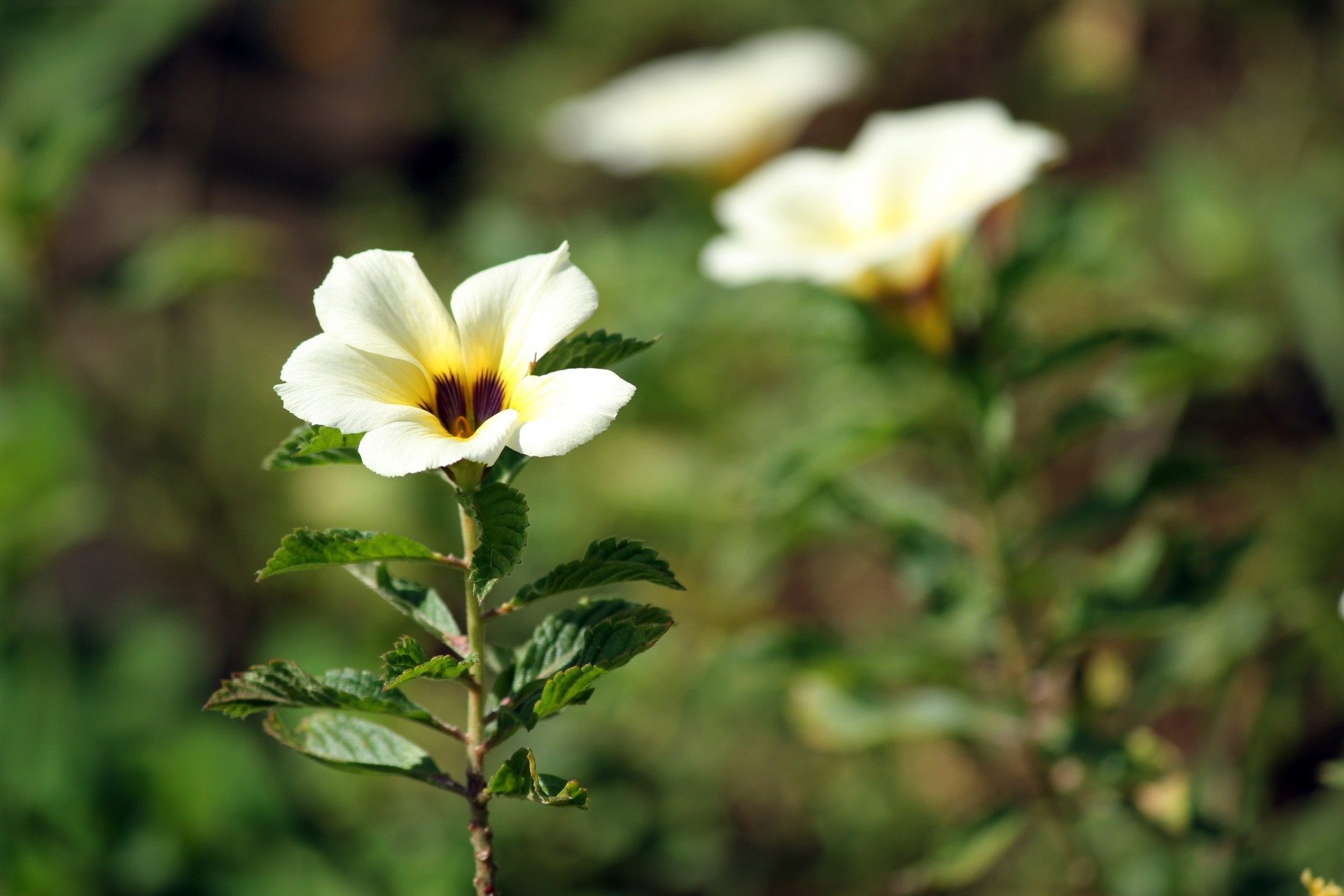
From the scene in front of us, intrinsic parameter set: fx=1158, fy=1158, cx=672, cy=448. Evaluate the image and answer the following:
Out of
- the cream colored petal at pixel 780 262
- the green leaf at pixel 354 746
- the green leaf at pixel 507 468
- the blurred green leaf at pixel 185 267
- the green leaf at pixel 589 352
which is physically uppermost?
the blurred green leaf at pixel 185 267

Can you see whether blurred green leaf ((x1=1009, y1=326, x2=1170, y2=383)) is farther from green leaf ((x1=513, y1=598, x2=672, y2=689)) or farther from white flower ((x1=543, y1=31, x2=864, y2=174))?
white flower ((x1=543, y1=31, x2=864, y2=174))

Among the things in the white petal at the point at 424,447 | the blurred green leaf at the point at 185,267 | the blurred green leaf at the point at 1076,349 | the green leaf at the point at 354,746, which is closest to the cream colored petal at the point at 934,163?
the blurred green leaf at the point at 1076,349

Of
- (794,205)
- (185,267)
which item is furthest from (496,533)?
(185,267)

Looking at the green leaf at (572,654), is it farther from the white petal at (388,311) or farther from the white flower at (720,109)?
the white flower at (720,109)

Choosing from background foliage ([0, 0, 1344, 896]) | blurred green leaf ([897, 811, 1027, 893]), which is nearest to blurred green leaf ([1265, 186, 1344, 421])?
background foliage ([0, 0, 1344, 896])

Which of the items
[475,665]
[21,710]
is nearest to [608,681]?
[21,710]

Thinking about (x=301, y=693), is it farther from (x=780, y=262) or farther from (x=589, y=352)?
(x=780, y=262)
